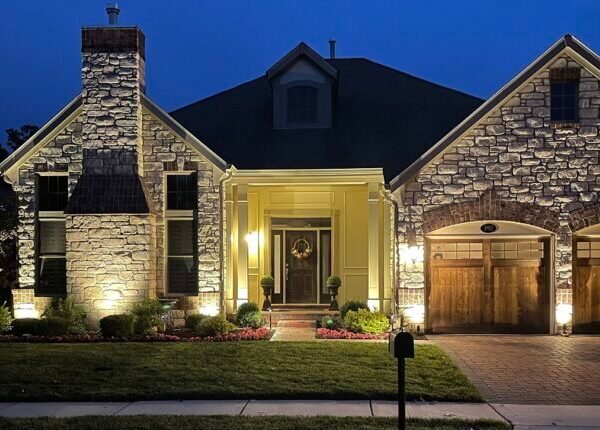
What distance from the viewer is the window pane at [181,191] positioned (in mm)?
15891

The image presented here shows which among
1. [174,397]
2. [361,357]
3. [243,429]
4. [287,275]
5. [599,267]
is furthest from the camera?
[287,275]

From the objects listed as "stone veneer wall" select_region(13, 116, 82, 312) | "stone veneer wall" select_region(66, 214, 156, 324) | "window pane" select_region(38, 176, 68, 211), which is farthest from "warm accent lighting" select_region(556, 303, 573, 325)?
"window pane" select_region(38, 176, 68, 211)

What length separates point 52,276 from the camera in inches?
622

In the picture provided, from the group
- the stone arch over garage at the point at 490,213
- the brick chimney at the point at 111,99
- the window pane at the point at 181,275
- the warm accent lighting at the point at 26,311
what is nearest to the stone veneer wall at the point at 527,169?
the stone arch over garage at the point at 490,213

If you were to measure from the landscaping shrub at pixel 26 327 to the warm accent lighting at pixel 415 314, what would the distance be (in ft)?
25.9

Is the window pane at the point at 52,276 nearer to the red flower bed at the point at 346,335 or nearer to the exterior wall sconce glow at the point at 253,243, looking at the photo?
the exterior wall sconce glow at the point at 253,243

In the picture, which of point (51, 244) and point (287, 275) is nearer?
point (51, 244)

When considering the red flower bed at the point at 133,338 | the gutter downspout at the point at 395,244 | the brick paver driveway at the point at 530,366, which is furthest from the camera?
the gutter downspout at the point at 395,244

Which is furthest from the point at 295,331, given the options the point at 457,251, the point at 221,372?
the point at 221,372

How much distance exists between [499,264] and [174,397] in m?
8.70

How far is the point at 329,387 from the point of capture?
31.0 feet

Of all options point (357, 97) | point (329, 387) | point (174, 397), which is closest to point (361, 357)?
point (329, 387)

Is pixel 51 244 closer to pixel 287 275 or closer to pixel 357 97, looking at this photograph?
pixel 287 275

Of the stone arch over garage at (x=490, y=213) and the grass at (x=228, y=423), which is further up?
the stone arch over garage at (x=490, y=213)
